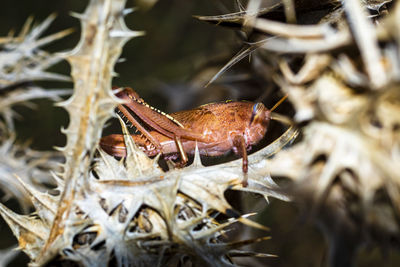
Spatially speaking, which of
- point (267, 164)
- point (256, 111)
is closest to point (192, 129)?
point (256, 111)

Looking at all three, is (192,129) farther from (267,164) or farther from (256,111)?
(267,164)

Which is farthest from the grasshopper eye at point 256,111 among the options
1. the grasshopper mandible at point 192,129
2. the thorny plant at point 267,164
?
the thorny plant at point 267,164

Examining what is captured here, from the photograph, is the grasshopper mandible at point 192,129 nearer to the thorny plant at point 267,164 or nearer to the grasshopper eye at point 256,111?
the grasshopper eye at point 256,111

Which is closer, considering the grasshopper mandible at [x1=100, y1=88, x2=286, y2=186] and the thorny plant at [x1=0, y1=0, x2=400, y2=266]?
the thorny plant at [x1=0, y1=0, x2=400, y2=266]

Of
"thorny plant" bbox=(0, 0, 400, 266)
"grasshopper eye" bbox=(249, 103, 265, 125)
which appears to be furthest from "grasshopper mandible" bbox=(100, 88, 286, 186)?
"thorny plant" bbox=(0, 0, 400, 266)

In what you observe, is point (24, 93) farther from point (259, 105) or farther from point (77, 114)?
point (259, 105)

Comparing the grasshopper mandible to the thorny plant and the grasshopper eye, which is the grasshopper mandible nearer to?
the grasshopper eye

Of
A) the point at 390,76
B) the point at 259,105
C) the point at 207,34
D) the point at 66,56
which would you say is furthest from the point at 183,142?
the point at 207,34

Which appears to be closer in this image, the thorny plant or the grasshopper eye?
the thorny plant
